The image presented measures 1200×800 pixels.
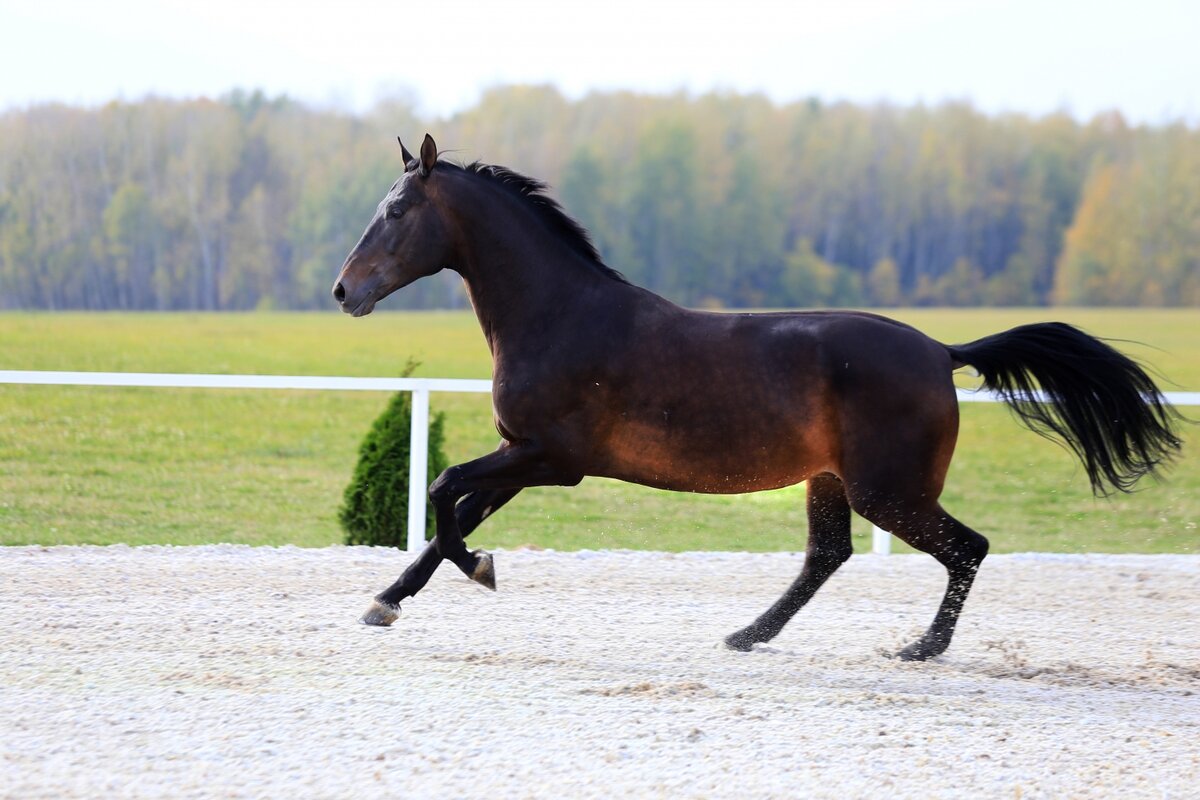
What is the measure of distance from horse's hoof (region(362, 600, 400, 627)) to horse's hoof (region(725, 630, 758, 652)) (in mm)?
1317

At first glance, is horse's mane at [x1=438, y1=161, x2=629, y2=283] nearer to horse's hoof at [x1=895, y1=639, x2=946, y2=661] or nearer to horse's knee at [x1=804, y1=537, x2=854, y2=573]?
horse's knee at [x1=804, y1=537, x2=854, y2=573]

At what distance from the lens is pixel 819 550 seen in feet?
16.3

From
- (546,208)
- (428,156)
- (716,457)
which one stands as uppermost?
(428,156)

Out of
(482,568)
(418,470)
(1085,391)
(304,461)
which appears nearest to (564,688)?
(482,568)

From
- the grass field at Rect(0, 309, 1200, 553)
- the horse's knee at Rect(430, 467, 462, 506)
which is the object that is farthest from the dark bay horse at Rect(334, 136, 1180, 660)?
the grass field at Rect(0, 309, 1200, 553)

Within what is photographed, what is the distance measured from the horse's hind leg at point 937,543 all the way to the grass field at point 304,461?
3.81 meters

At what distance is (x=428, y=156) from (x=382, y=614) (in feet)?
5.78

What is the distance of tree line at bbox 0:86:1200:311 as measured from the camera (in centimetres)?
2347

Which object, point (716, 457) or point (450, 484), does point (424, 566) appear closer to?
point (450, 484)

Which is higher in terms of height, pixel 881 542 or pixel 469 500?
pixel 469 500

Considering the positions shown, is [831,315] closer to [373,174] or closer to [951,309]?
[373,174]

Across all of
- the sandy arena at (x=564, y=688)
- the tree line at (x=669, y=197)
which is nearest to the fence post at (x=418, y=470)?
the sandy arena at (x=564, y=688)

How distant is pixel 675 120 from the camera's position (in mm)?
30375

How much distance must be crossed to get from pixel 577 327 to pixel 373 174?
22885 mm
